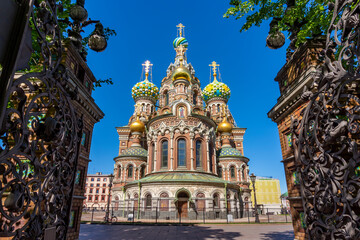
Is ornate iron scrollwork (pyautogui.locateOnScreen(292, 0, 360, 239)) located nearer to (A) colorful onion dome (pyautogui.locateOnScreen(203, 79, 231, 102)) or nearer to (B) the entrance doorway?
(B) the entrance doorway

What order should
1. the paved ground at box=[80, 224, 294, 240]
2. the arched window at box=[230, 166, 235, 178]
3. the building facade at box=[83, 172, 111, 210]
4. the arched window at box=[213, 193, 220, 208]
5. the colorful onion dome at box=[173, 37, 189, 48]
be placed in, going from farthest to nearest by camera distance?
the building facade at box=[83, 172, 111, 210]
the colorful onion dome at box=[173, 37, 189, 48]
the arched window at box=[230, 166, 235, 178]
the arched window at box=[213, 193, 220, 208]
the paved ground at box=[80, 224, 294, 240]

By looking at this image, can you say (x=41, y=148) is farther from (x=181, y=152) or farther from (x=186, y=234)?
(x=181, y=152)

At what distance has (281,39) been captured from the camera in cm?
539

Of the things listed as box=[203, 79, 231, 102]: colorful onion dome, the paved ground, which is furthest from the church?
the paved ground

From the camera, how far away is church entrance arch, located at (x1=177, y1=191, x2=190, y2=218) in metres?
22.0

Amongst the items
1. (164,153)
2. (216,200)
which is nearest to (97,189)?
(164,153)

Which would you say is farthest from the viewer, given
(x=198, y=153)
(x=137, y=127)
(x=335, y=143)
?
(x=137, y=127)

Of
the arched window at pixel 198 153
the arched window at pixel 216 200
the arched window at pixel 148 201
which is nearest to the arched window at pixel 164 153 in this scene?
the arched window at pixel 198 153

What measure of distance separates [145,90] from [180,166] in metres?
21.8

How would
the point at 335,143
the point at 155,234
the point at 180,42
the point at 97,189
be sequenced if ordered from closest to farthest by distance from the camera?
1. the point at 335,143
2. the point at 155,234
3. the point at 180,42
4. the point at 97,189

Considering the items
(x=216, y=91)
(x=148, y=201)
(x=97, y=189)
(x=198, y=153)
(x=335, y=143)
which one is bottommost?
(x=148, y=201)

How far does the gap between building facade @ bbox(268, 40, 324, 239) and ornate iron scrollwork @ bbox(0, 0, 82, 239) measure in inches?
215

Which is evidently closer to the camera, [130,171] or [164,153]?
[164,153]

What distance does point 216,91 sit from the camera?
142 feet
